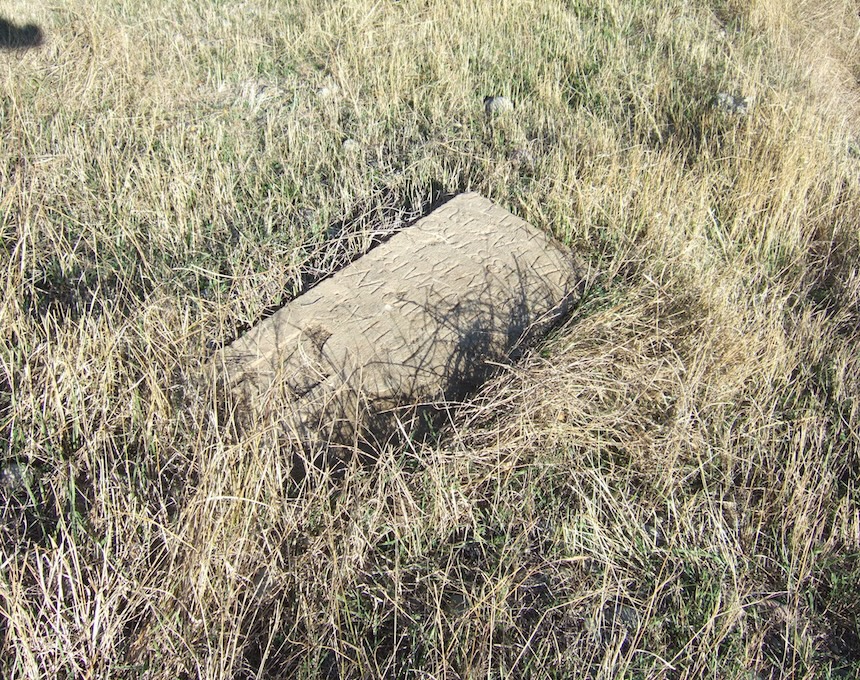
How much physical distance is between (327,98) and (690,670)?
3.12 m

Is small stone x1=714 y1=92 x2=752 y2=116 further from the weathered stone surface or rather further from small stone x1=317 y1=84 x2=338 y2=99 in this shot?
small stone x1=317 y1=84 x2=338 y2=99

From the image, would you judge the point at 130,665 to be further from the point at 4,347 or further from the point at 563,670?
the point at 4,347

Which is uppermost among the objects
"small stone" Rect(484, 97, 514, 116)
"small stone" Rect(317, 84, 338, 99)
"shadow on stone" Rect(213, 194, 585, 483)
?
"small stone" Rect(317, 84, 338, 99)

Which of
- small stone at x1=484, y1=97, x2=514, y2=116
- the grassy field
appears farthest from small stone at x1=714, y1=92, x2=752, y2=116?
small stone at x1=484, y1=97, x2=514, y2=116

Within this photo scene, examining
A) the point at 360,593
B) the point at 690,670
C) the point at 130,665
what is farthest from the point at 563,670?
the point at 130,665

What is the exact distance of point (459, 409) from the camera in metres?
2.21

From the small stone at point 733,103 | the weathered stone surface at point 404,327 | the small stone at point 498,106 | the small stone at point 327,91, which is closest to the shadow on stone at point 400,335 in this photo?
the weathered stone surface at point 404,327

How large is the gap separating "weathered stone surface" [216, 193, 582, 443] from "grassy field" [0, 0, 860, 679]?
0.13m

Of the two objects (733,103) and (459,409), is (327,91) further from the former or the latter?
(459,409)

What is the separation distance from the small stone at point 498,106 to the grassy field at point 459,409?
0.06 m

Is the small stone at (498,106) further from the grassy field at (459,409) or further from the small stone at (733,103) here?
the small stone at (733,103)

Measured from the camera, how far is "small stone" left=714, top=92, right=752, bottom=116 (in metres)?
3.66

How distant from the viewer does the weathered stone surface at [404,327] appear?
221 cm

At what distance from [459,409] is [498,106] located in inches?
83.4
